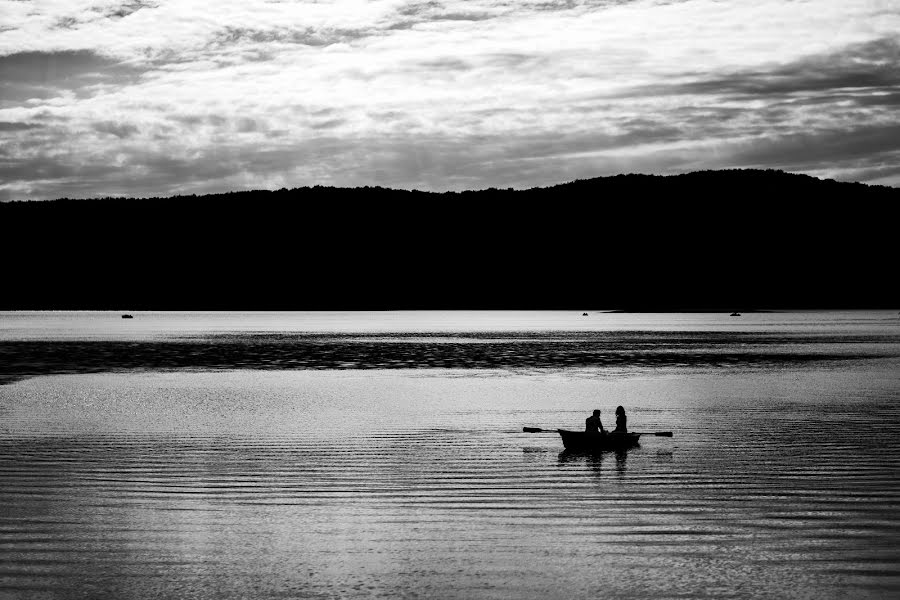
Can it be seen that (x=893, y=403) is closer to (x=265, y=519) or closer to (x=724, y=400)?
(x=724, y=400)

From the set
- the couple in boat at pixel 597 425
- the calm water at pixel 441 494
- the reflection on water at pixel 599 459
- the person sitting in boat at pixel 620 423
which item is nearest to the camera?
the calm water at pixel 441 494

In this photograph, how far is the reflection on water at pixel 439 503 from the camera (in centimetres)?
1703

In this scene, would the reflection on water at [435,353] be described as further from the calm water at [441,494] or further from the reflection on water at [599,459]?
the reflection on water at [599,459]

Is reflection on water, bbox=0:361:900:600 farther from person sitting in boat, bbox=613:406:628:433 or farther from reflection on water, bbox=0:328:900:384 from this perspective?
reflection on water, bbox=0:328:900:384

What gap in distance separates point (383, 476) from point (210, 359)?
6263 centimetres

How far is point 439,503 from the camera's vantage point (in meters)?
23.5

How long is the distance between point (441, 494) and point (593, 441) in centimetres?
868

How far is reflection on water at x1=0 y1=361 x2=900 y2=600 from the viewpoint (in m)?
17.0

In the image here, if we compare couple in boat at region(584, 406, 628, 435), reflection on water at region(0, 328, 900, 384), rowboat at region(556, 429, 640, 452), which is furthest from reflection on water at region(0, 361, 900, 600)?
reflection on water at region(0, 328, 900, 384)

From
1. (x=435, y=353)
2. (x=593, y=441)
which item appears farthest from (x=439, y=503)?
(x=435, y=353)

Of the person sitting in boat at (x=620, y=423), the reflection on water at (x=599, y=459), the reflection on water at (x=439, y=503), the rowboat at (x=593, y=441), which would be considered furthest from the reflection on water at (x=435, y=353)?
Answer: the reflection on water at (x=599, y=459)

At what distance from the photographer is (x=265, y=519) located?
71.5ft

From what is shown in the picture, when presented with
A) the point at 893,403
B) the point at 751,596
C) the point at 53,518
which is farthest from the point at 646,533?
the point at 893,403

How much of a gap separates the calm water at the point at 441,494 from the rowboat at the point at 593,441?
0.71 m
